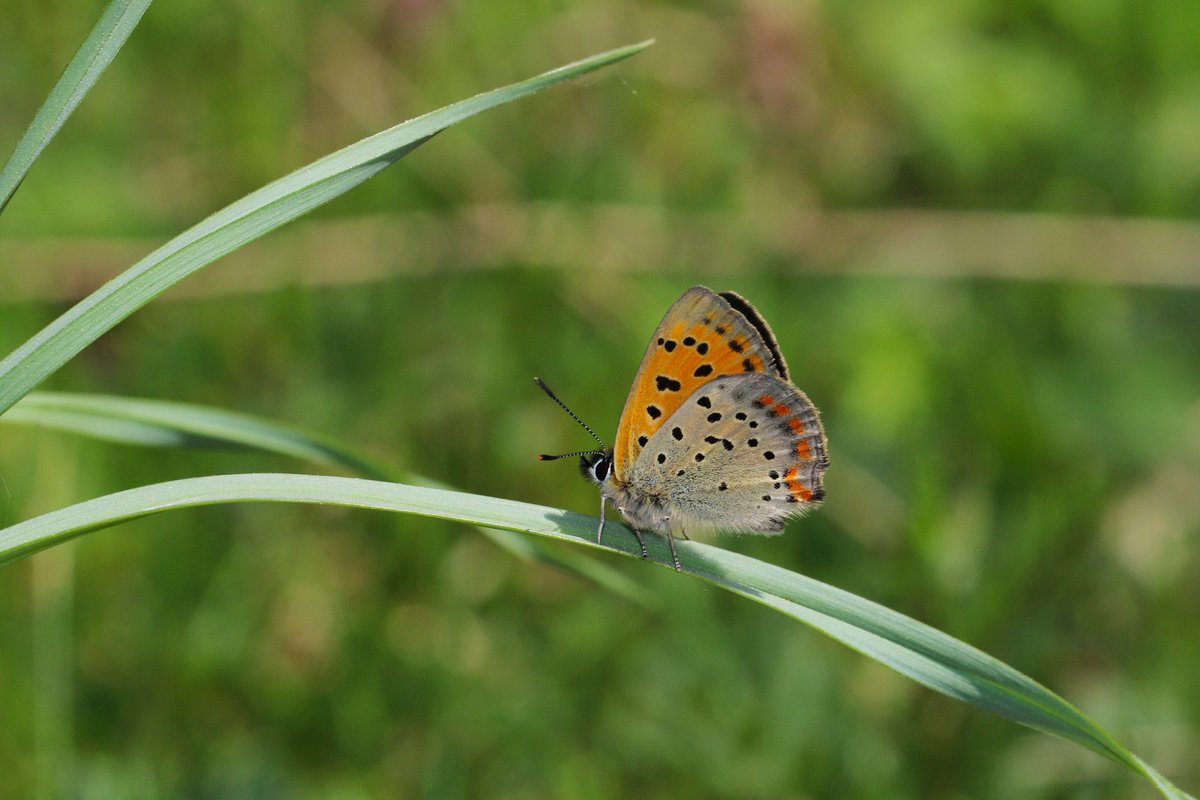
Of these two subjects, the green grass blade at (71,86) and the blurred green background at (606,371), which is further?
the blurred green background at (606,371)

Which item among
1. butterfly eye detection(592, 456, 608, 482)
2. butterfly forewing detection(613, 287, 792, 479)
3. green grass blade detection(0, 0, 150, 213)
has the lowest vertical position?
green grass blade detection(0, 0, 150, 213)

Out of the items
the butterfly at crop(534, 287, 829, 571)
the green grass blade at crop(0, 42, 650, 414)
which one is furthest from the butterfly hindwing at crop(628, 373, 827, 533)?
the green grass blade at crop(0, 42, 650, 414)

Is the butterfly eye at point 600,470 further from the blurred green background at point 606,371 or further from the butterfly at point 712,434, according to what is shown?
the blurred green background at point 606,371

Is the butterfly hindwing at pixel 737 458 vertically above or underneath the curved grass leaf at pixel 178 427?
above

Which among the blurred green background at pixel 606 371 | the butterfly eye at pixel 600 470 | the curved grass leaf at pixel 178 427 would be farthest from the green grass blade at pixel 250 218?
the blurred green background at pixel 606 371

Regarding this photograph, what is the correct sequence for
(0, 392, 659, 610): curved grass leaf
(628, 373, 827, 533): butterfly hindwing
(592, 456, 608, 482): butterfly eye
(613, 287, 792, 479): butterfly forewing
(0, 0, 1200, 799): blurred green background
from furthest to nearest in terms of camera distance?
(0, 0, 1200, 799): blurred green background → (592, 456, 608, 482): butterfly eye → (628, 373, 827, 533): butterfly hindwing → (613, 287, 792, 479): butterfly forewing → (0, 392, 659, 610): curved grass leaf

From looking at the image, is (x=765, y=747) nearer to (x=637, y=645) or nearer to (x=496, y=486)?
(x=637, y=645)

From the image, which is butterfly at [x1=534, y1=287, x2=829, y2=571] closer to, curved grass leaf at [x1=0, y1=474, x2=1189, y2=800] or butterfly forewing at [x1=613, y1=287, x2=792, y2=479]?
butterfly forewing at [x1=613, y1=287, x2=792, y2=479]

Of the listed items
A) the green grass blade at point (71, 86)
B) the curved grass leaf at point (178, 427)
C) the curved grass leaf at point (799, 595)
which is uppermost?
the green grass blade at point (71, 86)
